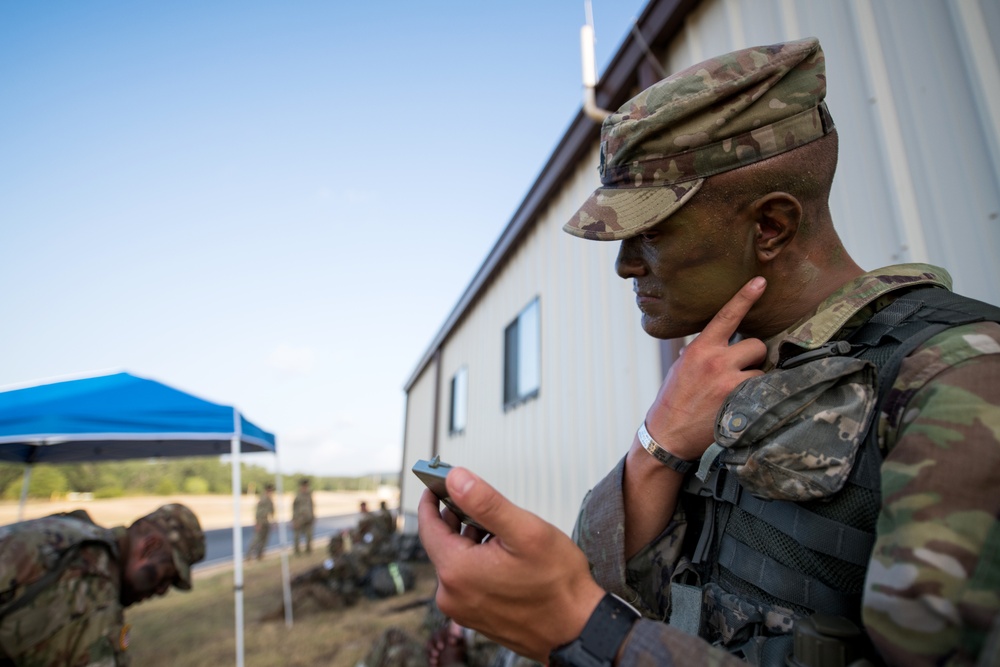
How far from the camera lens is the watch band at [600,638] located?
2.37 ft

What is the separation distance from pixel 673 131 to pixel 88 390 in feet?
19.9

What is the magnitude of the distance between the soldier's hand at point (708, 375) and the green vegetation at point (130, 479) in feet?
78.7

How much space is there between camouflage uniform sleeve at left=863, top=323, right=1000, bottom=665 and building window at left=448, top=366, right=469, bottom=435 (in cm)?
753

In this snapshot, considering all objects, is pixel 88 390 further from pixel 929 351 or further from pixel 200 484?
pixel 200 484

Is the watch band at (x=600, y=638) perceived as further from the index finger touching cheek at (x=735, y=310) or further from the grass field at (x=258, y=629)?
the grass field at (x=258, y=629)

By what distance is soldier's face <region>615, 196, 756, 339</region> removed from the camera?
1111 millimetres

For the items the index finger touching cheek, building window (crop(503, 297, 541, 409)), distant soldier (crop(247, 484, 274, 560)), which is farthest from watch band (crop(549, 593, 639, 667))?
distant soldier (crop(247, 484, 274, 560))

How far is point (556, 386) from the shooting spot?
4.65 metres

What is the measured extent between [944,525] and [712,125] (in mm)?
839

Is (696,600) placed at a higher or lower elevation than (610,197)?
lower

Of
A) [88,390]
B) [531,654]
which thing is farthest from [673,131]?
[88,390]

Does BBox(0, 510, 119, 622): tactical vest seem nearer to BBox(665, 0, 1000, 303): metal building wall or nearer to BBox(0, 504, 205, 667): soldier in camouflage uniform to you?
BBox(0, 504, 205, 667): soldier in camouflage uniform

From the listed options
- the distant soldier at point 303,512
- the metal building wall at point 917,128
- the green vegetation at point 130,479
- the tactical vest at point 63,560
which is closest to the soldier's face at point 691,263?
the metal building wall at point 917,128

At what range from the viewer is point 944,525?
0.60 m
